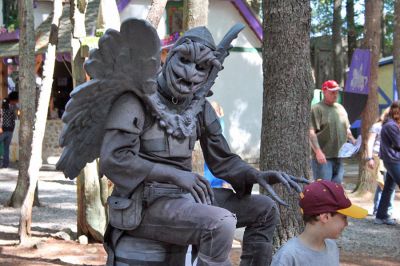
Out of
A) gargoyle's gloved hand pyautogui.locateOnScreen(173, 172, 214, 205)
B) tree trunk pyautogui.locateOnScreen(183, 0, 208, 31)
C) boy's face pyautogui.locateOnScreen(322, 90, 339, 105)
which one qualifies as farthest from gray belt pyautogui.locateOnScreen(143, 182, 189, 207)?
boy's face pyautogui.locateOnScreen(322, 90, 339, 105)

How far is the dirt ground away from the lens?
6.94 m

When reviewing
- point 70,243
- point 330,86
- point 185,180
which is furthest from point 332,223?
point 330,86

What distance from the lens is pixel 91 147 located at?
330 centimetres

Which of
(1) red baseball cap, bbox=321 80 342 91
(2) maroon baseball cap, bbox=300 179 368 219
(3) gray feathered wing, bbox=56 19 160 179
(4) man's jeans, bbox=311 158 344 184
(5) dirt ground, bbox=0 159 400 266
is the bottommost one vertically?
(5) dirt ground, bbox=0 159 400 266

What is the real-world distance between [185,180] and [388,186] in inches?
258

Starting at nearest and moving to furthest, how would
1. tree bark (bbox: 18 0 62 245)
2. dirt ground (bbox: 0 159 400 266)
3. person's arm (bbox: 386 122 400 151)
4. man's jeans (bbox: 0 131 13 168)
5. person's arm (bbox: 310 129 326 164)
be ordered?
dirt ground (bbox: 0 159 400 266)
tree bark (bbox: 18 0 62 245)
person's arm (bbox: 310 129 326 164)
person's arm (bbox: 386 122 400 151)
man's jeans (bbox: 0 131 13 168)

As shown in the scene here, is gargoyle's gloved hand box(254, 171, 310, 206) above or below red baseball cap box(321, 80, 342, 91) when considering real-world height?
below

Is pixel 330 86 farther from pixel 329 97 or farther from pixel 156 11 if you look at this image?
pixel 156 11

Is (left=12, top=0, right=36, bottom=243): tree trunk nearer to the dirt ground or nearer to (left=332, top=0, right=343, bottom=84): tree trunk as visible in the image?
the dirt ground

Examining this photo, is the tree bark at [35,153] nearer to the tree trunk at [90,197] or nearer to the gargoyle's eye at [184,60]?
the tree trunk at [90,197]

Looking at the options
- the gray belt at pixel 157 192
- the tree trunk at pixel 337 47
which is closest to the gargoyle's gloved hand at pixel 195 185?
the gray belt at pixel 157 192

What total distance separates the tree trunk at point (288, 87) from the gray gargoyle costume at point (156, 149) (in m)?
1.72

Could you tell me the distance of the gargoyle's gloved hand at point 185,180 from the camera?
307 centimetres

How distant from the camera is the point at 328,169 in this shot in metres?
8.70
